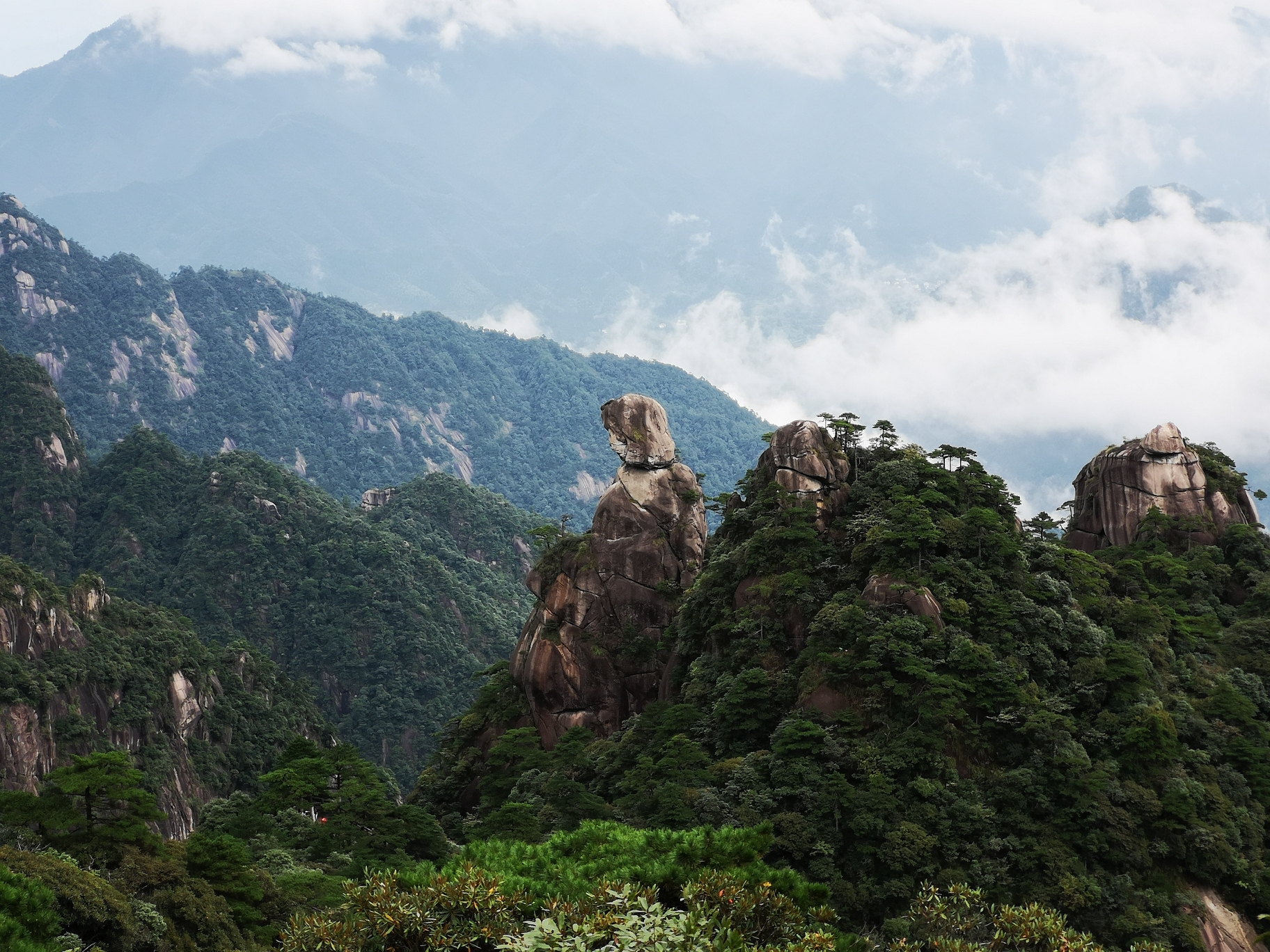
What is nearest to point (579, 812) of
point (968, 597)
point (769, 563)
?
point (769, 563)

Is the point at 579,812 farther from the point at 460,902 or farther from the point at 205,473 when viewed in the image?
the point at 205,473

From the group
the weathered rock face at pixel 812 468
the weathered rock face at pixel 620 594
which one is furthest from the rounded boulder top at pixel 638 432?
the weathered rock face at pixel 812 468

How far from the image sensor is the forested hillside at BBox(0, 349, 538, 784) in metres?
114

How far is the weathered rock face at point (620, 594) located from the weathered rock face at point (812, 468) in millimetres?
6603

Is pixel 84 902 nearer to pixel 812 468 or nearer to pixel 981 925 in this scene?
pixel 981 925

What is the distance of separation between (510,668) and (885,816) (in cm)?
2510

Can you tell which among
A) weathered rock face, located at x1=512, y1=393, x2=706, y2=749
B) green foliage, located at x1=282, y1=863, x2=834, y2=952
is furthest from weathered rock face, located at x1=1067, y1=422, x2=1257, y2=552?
green foliage, located at x1=282, y1=863, x2=834, y2=952

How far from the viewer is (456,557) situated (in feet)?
458

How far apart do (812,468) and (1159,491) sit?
77.1 ft

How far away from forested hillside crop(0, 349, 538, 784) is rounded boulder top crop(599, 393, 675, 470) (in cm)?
5463

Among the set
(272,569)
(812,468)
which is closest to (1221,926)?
(812,468)

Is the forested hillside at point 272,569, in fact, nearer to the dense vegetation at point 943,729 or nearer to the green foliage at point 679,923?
the dense vegetation at point 943,729

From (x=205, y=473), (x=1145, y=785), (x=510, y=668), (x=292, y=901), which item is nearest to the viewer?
(x=292, y=901)

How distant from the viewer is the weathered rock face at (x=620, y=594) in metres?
55.1
